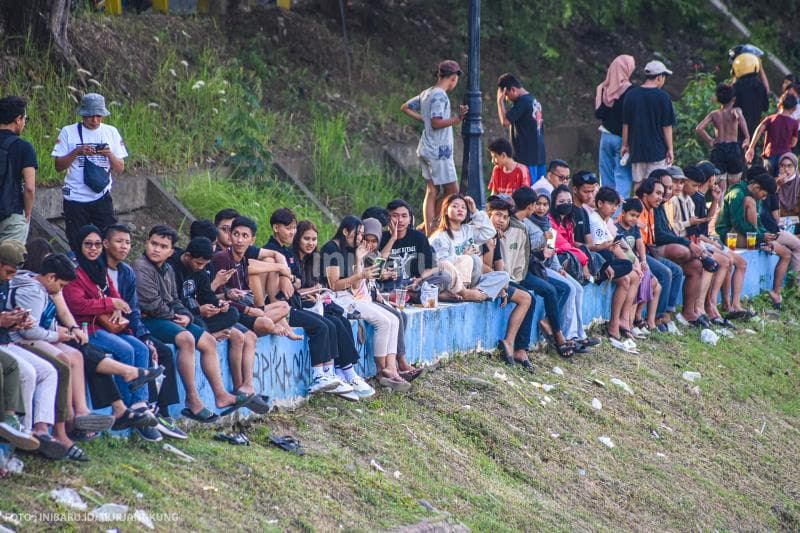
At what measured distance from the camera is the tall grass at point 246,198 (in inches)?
581

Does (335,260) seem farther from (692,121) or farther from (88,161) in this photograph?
(692,121)

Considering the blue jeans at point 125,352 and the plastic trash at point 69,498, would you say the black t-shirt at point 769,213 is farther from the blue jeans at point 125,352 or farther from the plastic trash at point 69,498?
the plastic trash at point 69,498

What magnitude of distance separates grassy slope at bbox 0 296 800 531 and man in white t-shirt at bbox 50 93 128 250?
8.42 feet

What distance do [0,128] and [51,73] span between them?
467 centimetres

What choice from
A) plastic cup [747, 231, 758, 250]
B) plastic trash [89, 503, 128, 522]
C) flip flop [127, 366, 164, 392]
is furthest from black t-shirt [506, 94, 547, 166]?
plastic trash [89, 503, 128, 522]

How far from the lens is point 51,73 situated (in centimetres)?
1509

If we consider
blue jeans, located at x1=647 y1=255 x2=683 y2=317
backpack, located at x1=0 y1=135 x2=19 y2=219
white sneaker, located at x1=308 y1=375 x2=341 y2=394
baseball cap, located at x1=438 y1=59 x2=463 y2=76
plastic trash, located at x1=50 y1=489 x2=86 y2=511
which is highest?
baseball cap, located at x1=438 y1=59 x2=463 y2=76

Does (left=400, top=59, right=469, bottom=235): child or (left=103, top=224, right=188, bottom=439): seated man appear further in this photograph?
(left=400, top=59, right=469, bottom=235): child

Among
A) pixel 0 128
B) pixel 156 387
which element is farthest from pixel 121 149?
pixel 156 387

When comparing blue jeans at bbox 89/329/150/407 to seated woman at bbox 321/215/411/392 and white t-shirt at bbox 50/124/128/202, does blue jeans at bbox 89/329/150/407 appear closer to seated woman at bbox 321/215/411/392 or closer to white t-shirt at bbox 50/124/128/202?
seated woman at bbox 321/215/411/392

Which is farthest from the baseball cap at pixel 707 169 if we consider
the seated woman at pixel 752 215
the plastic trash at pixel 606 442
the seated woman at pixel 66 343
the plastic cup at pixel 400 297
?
the seated woman at pixel 66 343

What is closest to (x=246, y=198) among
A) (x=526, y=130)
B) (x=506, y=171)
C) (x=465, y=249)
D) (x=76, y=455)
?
(x=506, y=171)

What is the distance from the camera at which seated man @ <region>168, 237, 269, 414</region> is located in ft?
32.3

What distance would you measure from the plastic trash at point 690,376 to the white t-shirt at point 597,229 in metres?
1.64
